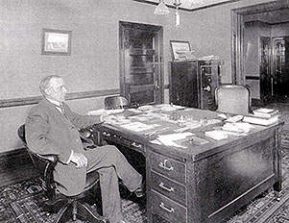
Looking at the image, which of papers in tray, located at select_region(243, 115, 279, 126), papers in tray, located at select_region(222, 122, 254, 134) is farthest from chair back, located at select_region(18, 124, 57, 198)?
papers in tray, located at select_region(243, 115, 279, 126)

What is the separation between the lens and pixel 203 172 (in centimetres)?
216

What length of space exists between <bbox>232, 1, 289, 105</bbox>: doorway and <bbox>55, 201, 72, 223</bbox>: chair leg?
7.00m

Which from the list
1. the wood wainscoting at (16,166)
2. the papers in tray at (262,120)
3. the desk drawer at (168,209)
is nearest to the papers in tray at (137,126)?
the desk drawer at (168,209)

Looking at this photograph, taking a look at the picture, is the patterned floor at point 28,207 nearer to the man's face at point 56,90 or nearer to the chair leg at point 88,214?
the chair leg at point 88,214

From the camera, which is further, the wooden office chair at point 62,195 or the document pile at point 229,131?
the document pile at point 229,131

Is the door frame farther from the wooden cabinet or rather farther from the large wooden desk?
the large wooden desk

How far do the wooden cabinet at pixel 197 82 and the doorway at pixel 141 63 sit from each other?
0.48m

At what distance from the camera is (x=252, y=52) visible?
9.77 metres

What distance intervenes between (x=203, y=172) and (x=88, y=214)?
3.71 feet

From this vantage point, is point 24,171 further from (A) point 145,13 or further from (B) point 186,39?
(B) point 186,39

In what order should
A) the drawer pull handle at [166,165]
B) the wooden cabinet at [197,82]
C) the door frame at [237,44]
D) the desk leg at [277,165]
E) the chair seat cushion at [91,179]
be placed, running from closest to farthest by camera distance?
the drawer pull handle at [166,165]
the chair seat cushion at [91,179]
the desk leg at [277,165]
the wooden cabinet at [197,82]
the door frame at [237,44]

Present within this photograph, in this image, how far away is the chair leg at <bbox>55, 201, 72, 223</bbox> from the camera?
2.55m

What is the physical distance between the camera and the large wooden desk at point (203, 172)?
2.14 m

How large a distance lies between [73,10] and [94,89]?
1.37 meters
